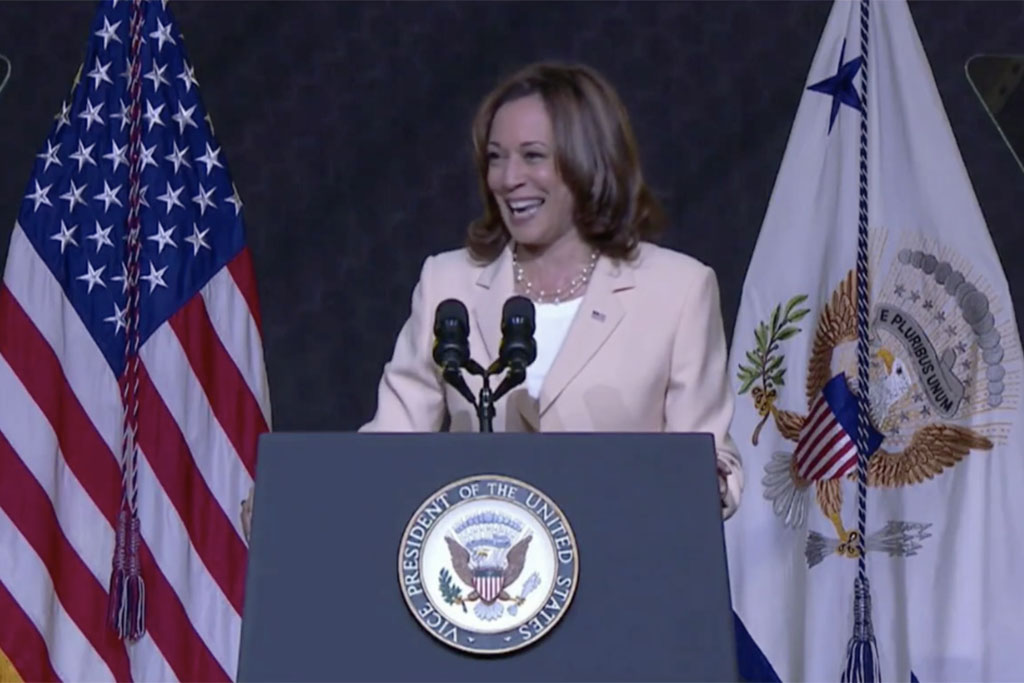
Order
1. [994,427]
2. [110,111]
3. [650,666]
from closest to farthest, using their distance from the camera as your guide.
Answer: [650,666] < [994,427] < [110,111]

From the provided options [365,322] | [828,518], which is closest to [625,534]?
[828,518]

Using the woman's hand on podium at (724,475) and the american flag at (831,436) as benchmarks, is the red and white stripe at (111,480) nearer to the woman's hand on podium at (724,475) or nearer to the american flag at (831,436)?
the american flag at (831,436)

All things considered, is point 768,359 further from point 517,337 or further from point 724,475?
point 517,337

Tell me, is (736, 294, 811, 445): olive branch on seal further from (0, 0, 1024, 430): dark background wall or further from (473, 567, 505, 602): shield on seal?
(473, 567, 505, 602): shield on seal

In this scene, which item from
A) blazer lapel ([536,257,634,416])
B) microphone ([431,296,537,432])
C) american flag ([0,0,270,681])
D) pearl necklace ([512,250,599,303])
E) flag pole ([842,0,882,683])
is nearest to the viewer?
microphone ([431,296,537,432])

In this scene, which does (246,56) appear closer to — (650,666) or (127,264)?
(127,264)

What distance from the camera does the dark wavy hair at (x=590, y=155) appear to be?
2.62 m

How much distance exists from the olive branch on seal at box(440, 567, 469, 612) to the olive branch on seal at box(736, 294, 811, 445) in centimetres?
179

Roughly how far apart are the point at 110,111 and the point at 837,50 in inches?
59.2

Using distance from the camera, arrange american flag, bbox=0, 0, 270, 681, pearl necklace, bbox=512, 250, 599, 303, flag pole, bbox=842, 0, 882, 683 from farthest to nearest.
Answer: american flag, bbox=0, 0, 270, 681, flag pole, bbox=842, 0, 882, 683, pearl necklace, bbox=512, 250, 599, 303

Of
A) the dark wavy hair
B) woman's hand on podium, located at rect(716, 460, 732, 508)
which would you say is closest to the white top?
the dark wavy hair

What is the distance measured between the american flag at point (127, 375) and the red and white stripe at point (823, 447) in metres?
1.09

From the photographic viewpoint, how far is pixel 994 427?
3344 millimetres

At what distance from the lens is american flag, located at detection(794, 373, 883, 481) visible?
3.44m
